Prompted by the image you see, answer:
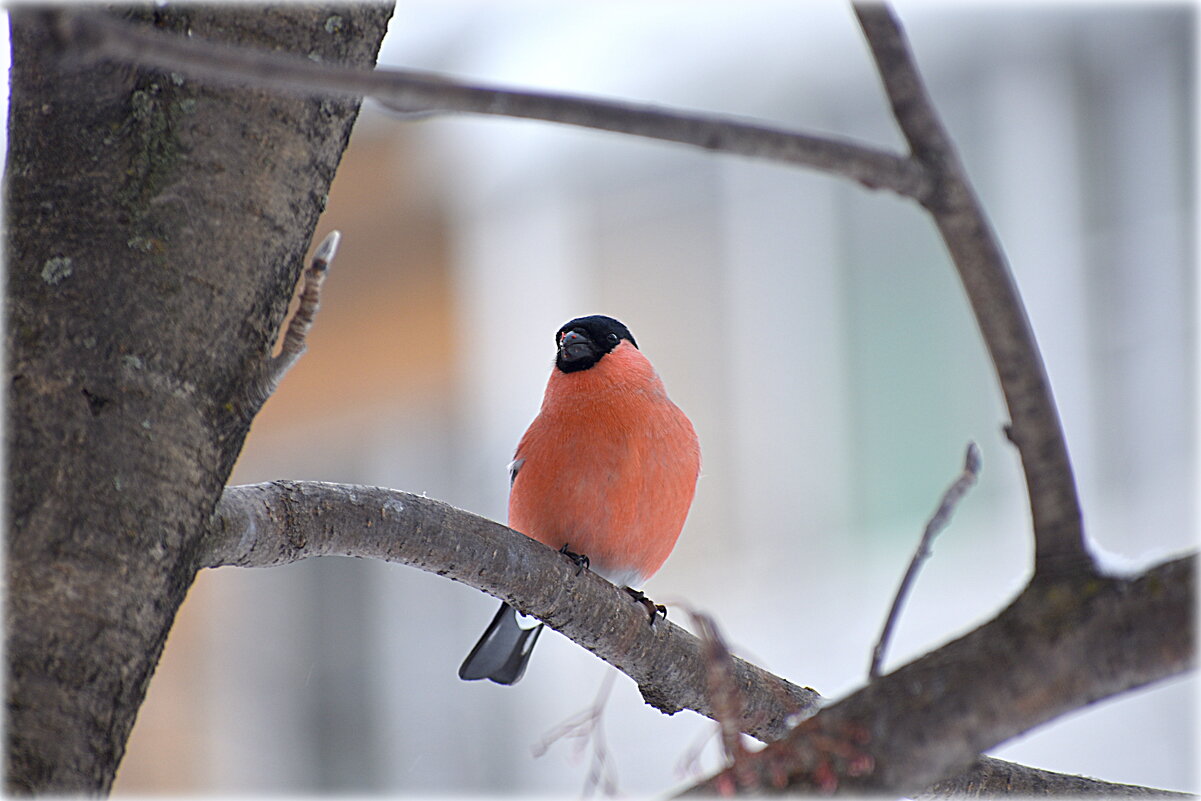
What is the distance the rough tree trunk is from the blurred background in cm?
277

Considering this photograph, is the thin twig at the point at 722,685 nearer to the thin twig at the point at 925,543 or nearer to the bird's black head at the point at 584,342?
the thin twig at the point at 925,543

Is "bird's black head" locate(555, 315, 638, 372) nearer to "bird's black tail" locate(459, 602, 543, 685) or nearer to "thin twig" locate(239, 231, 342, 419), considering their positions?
"bird's black tail" locate(459, 602, 543, 685)

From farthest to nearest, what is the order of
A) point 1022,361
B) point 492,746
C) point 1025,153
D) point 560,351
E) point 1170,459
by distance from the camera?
point 492,746 → point 1025,153 → point 1170,459 → point 560,351 → point 1022,361

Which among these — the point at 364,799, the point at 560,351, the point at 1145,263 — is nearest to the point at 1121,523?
the point at 1145,263

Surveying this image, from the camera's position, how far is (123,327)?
961 mm

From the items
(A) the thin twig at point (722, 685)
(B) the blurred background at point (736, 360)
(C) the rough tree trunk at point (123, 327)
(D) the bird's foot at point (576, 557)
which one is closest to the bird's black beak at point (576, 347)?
(D) the bird's foot at point (576, 557)

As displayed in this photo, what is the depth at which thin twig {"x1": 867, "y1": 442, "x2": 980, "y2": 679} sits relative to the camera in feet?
2.80

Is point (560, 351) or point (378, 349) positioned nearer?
point (560, 351)

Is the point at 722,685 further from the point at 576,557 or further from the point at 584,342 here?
the point at 584,342

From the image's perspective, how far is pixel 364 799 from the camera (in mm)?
5914

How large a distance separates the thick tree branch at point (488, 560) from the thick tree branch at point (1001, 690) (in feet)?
1.76

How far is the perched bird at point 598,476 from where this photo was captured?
2.08 m

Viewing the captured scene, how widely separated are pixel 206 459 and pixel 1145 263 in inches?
157

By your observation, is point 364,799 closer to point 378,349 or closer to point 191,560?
point 378,349
